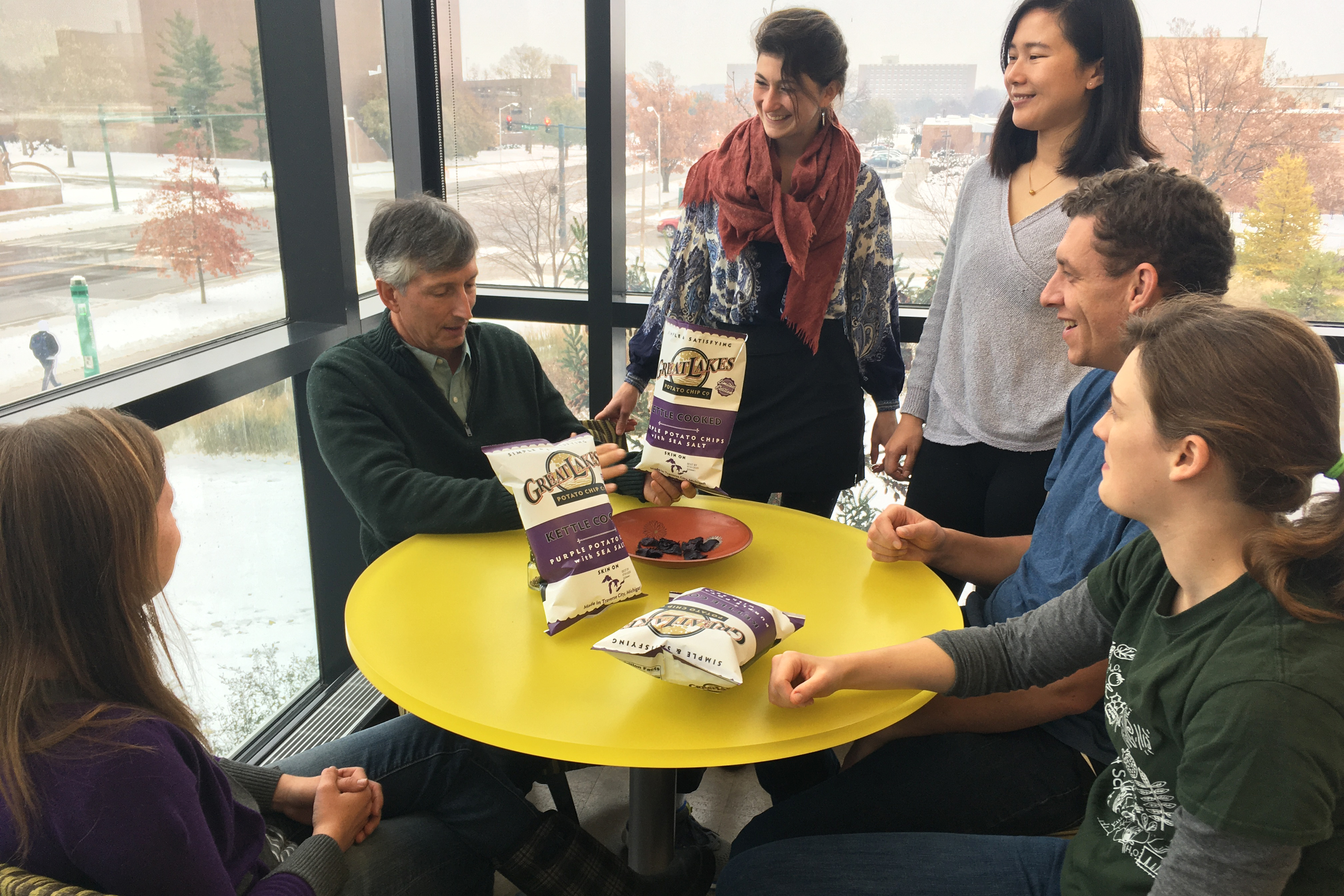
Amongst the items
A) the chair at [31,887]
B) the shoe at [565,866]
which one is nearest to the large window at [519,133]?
the shoe at [565,866]

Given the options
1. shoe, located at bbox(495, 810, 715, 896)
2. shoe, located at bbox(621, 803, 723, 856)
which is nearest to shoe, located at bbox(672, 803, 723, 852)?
shoe, located at bbox(621, 803, 723, 856)

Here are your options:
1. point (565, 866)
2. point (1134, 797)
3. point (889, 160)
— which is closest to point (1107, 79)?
point (889, 160)

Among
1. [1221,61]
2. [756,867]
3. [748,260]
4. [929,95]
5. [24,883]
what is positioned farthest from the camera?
[929,95]

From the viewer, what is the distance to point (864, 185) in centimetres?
216

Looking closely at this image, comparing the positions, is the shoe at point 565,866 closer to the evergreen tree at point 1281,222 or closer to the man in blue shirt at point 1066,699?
the man in blue shirt at point 1066,699

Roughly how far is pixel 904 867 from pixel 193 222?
2.03 m

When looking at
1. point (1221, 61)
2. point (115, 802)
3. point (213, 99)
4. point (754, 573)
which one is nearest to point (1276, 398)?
point (754, 573)

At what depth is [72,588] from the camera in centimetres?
95

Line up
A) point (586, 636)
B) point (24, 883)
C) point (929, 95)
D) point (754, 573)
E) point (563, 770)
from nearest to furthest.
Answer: point (24, 883), point (586, 636), point (754, 573), point (563, 770), point (929, 95)

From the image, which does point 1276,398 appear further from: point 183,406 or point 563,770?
point 183,406

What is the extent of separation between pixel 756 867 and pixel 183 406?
145 cm

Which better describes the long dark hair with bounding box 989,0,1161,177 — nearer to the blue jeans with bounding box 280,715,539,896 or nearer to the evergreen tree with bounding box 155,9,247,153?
the blue jeans with bounding box 280,715,539,896

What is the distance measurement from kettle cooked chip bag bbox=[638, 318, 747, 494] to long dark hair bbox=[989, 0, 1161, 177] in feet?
2.79

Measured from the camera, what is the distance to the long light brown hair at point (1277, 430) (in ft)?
3.07
